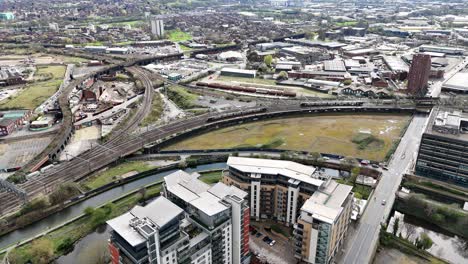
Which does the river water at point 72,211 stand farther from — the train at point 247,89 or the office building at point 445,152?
the train at point 247,89

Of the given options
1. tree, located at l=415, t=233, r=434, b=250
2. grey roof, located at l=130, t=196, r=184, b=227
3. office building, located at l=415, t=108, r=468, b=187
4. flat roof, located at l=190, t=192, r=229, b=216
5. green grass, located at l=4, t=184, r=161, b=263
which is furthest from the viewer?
office building, located at l=415, t=108, r=468, b=187

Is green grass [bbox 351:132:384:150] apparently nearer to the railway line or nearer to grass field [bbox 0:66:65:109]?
the railway line

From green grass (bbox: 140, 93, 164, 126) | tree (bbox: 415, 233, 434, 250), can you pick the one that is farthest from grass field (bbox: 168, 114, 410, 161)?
tree (bbox: 415, 233, 434, 250)

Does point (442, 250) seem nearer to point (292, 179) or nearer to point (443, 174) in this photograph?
point (443, 174)

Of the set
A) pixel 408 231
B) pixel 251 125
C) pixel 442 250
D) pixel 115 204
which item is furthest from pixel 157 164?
pixel 442 250

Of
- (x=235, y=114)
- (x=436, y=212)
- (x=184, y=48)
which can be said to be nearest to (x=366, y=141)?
(x=436, y=212)

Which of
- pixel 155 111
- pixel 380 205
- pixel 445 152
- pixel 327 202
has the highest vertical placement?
pixel 445 152

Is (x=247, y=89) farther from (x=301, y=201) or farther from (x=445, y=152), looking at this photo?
(x=301, y=201)
